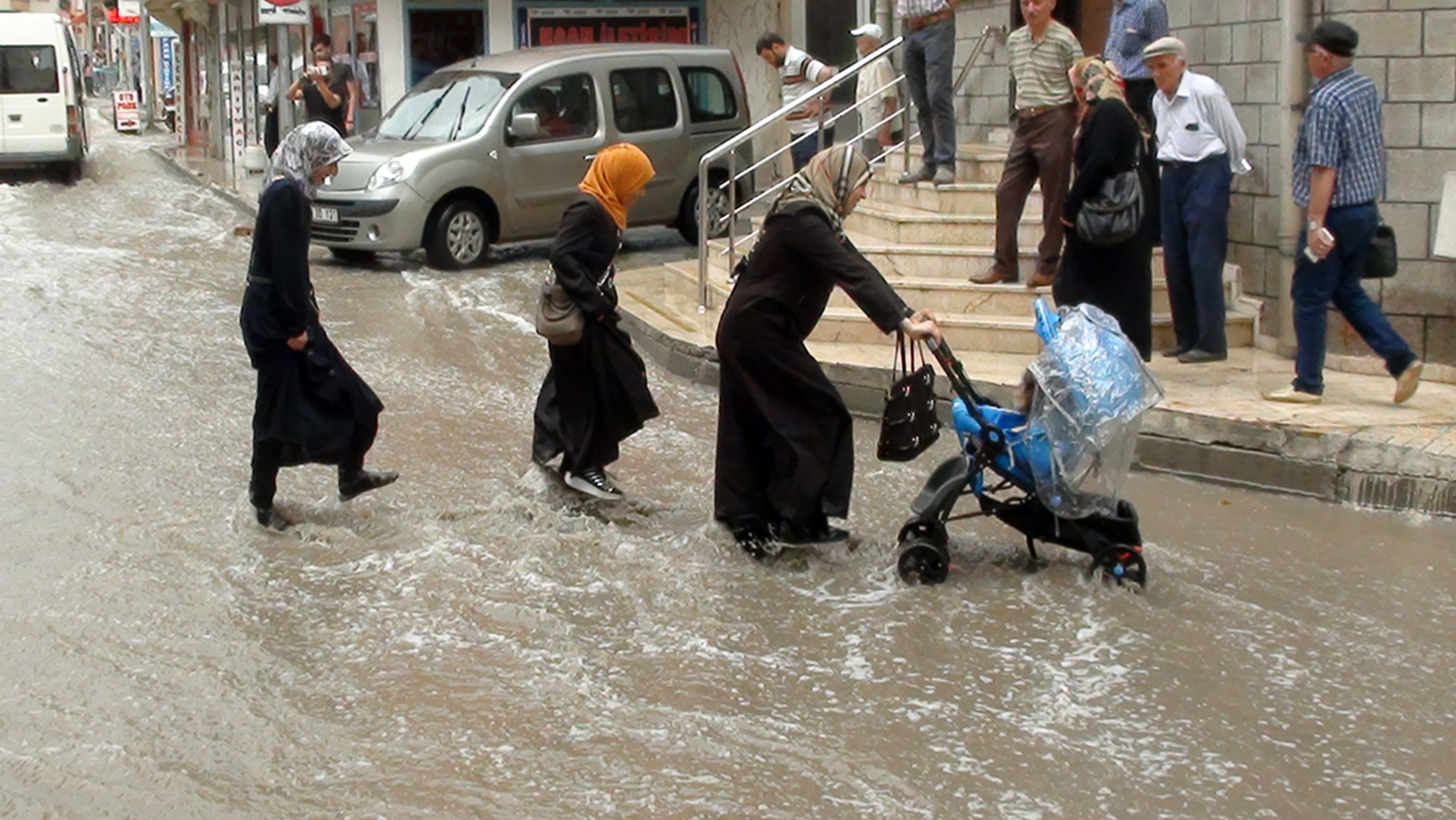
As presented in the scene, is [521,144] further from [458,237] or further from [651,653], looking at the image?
[651,653]

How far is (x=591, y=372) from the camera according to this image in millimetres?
7297

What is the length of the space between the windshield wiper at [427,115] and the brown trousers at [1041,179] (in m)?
6.98

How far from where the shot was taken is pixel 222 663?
5469 mm

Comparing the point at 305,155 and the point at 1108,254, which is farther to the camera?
the point at 1108,254

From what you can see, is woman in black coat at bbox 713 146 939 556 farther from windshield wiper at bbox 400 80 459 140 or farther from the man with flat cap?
windshield wiper at bbox 400 80 459 140

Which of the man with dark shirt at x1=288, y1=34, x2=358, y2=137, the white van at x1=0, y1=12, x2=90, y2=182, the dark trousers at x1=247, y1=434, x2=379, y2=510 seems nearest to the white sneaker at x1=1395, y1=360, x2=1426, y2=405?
the dark trousers at x1=247, y1=434, x2=379, y2=510

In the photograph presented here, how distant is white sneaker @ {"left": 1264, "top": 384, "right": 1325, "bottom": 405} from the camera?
27.2ft

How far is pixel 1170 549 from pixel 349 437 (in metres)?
3.42

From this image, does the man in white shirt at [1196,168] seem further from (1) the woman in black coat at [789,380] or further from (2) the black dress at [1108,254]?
(1) the woman in black coat at [789,380]

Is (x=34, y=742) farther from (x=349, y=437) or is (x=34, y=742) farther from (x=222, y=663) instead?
(x=349, y=437)

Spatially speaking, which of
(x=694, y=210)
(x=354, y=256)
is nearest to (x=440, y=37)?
(x=694, y=210)

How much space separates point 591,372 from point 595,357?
0.08m

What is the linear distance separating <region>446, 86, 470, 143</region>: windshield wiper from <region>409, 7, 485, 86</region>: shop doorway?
5734 mm

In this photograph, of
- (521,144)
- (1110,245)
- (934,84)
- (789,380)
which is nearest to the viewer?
(789,380)
